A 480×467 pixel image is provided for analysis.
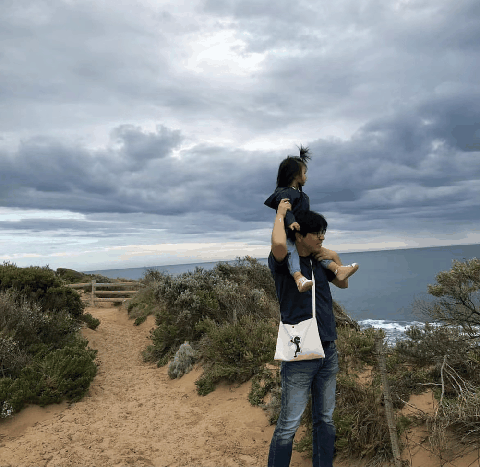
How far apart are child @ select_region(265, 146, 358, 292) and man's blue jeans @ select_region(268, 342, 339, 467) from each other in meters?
0.59

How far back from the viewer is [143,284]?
55.3 feet

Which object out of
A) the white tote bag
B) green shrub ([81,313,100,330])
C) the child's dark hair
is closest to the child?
the child's dark hair

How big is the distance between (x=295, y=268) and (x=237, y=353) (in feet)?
14.1

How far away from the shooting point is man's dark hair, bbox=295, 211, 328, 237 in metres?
2.69

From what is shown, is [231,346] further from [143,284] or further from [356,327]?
[143,284]

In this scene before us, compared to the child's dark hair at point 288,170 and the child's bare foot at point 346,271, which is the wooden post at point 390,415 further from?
the child's dark hair at point 288,170

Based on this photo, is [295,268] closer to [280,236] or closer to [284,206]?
[280,236]

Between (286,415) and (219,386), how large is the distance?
13.5ft

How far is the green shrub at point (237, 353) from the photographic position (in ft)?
20.4

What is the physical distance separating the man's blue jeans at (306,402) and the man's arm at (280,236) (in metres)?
0.78

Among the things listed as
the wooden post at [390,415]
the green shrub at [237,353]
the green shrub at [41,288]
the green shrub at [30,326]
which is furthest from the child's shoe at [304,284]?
the green shrub at [41,288]

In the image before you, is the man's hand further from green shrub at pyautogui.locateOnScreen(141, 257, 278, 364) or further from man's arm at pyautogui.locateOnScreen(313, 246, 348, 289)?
green shrub at pyautogui.locateOnScreen(141, 257, 278, 364)

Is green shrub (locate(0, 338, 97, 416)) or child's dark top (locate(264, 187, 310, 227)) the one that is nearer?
child's dark top (locate(264, 187, 310, 227))

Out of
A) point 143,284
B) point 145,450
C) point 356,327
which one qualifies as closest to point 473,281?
point 356,327
